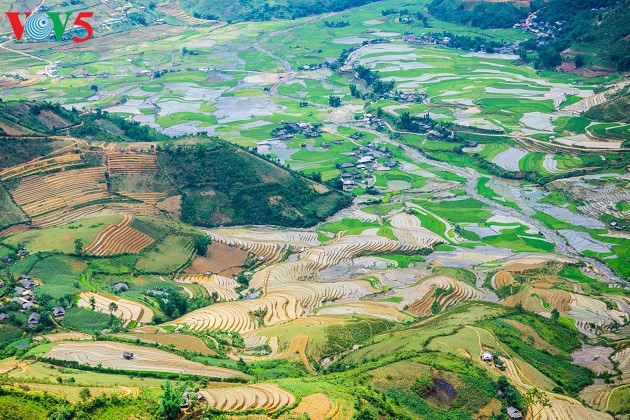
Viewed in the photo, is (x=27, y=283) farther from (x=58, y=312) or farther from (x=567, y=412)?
(x=567, y=412)

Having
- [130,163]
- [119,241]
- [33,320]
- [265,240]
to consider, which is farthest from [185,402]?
[130,163]

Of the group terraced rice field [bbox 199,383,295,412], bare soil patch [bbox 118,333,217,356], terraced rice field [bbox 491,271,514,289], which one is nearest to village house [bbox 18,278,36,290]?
bare soil patch [bbox 118,333,217,356]

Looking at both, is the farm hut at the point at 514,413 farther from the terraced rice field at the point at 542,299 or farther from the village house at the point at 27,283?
the village house at the point at 27,283

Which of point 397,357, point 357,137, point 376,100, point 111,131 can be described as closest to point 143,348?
point 397,357

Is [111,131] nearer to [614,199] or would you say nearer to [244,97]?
[244,97]

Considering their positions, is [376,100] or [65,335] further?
[376,100]

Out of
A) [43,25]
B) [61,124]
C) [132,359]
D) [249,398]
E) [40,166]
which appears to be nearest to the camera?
[249,398]
